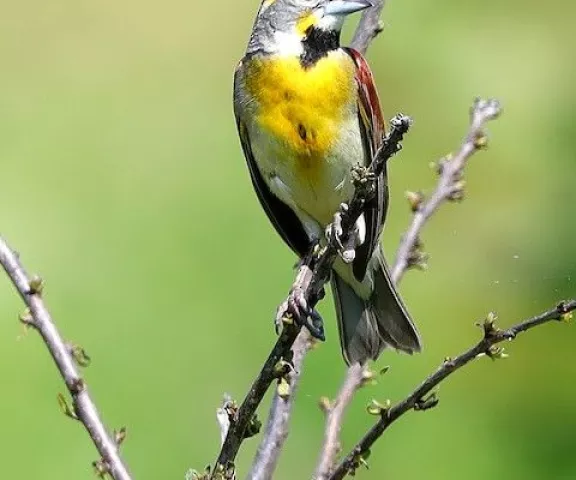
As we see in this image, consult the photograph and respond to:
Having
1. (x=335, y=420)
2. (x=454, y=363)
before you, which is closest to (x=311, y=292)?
(x=335, y=420)

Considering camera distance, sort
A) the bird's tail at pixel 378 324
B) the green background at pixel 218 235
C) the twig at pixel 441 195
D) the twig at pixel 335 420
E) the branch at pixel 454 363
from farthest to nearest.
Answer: the green background at pixel 218 235 < the bird's tail at pixel 378 324 < the twig at pixel 441 195 < the twig at pixel 335 420 < the branch at pixel 454 363

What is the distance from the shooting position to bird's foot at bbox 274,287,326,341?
294cm

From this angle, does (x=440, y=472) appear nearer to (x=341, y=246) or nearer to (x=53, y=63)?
(x=341, y=246)

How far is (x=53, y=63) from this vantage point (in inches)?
354

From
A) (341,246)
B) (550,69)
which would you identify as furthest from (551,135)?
(341,246)

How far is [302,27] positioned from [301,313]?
1119mm

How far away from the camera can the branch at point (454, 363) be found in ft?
8.45

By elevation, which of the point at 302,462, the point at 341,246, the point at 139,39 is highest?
the point at 139,39

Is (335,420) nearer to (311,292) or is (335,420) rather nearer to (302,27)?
(311,292)

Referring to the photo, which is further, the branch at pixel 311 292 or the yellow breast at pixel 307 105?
the yellow breast at pixel 307 105

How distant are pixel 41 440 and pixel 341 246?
11.0 ft

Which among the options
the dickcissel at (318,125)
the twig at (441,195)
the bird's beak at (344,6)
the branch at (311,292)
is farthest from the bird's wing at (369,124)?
the branch at (311,292)

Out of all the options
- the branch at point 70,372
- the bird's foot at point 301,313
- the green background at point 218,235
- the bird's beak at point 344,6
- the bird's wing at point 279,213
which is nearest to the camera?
the branch at point 70,372

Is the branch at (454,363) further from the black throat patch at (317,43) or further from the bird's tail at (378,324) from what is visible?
the black throat patch at (317,43)
